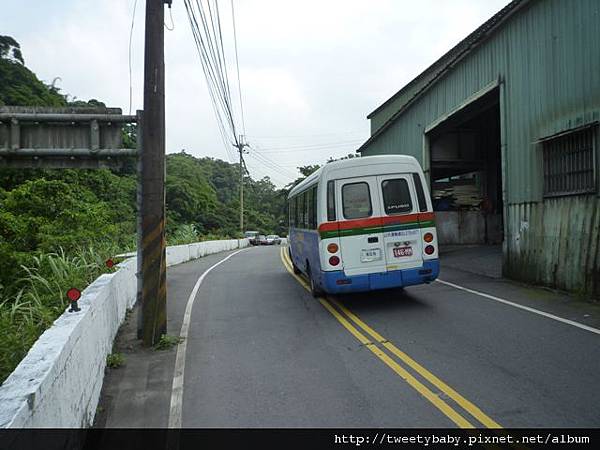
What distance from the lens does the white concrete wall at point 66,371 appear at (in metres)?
2.93

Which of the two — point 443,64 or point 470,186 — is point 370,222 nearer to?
point 470,186

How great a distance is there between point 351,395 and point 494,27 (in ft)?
37.7

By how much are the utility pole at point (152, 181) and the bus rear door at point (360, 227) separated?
336 centimetres

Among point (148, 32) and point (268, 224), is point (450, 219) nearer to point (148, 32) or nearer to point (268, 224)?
point (148, 32)

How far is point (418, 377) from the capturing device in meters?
5.41

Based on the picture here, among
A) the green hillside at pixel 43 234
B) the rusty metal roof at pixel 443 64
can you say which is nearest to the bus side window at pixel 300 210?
the green hillside at pixel 43 234

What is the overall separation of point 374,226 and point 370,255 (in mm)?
554

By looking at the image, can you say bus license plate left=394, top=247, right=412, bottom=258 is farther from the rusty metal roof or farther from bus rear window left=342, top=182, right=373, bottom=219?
the rusty metal roof

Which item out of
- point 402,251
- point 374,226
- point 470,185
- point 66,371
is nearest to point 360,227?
point 374,226

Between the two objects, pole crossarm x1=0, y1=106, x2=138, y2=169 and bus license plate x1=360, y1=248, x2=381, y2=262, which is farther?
bus license plate x1=360, y1=248, x2=381, y2=262

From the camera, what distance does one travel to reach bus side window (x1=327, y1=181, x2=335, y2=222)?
9.00 m

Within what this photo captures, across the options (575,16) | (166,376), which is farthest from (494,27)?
(166,376)

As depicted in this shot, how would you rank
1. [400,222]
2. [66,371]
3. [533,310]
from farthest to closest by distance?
[400,222], [533,310], [66,371]

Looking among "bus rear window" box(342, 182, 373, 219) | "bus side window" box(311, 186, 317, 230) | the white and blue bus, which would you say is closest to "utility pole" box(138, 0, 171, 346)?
the white and blue bus
